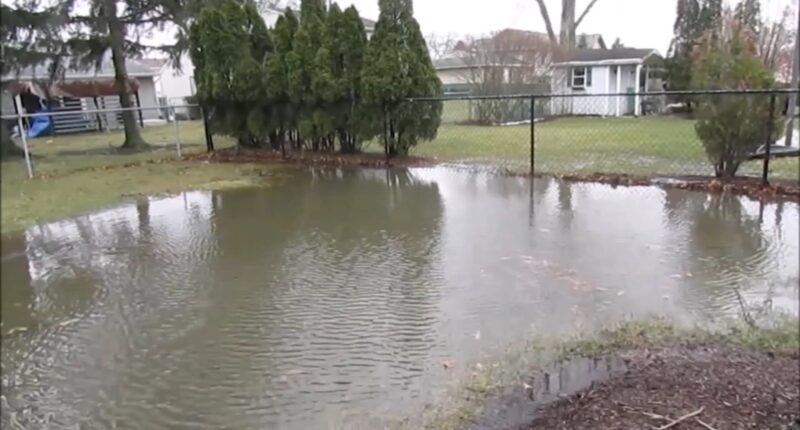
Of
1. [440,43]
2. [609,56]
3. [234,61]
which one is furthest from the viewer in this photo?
[440,43]

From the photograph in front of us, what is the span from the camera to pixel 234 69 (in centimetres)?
1241

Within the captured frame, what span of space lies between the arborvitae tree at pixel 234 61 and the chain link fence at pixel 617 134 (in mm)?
3641

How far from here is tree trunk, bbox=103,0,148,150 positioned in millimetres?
13570

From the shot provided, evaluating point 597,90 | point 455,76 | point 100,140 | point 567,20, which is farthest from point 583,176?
point 567,20

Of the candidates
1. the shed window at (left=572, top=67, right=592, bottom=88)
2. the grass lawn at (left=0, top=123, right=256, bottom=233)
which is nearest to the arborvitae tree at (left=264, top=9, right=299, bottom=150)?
the grass lawn at (left=0, top=123, right=256, bottom=233)

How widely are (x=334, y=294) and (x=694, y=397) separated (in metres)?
2.55

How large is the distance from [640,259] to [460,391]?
2522 mm

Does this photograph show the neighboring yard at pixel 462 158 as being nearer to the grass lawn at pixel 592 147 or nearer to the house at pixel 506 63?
the grass lawn at pixel 592 147

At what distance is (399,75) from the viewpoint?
10664 mm

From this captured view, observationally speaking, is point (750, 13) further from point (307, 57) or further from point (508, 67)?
point (508, 67)

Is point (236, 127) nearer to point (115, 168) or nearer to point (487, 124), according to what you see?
point (115, 168)

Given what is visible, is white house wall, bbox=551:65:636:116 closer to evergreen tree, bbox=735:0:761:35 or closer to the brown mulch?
evergreen tree, bbox=735:0:761:35

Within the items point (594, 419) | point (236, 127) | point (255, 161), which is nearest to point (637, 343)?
point (594, 419)

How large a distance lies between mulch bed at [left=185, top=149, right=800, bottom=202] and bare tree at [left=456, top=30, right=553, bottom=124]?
807 cm
